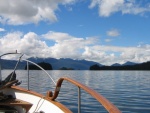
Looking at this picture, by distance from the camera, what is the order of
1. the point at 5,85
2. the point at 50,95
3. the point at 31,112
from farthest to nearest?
the point at 5,85 < the point at 31,112 < the point at 50,95

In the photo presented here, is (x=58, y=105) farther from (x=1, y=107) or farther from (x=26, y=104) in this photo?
(x=1, y=107)

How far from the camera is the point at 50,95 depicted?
8.16m

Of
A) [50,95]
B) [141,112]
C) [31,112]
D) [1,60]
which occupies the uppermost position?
[1,60]

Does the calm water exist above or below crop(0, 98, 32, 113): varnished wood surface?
below

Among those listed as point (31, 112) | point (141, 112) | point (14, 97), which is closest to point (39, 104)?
point (31, 112)

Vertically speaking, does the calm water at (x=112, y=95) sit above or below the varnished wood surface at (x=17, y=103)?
below

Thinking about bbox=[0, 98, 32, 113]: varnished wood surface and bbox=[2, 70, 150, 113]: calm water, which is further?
bbox=[2, 70, 150, 113]: calm water

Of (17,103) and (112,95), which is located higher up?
(17,103)

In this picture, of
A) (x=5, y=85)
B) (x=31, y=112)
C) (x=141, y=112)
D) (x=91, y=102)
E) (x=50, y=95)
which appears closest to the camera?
(x=50, y=95)

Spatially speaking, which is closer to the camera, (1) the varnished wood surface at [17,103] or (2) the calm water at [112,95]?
(1) the varnished wood surface at [17,103]

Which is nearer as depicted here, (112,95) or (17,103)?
(17,103)

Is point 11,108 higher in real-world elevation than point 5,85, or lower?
lower

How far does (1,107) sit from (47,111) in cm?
265

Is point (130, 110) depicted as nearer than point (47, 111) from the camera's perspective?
No
